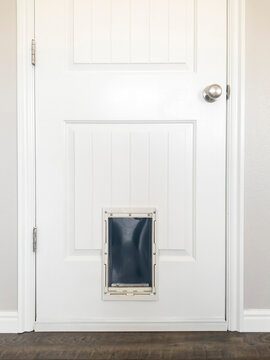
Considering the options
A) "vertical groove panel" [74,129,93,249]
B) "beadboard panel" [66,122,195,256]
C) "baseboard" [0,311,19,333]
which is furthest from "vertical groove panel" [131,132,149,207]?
"baseboard" [0,311,19,333]

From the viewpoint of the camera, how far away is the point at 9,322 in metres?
1.42

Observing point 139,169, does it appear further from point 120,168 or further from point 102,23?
point 102,23

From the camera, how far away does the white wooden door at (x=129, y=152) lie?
1.39 m

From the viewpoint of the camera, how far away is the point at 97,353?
4.11 feet

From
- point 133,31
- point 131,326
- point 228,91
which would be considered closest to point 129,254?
point 131,326

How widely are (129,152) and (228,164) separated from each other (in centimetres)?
39

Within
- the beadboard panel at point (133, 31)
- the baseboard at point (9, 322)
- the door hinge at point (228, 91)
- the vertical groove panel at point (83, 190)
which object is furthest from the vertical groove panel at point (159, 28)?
the baseboard at point (9, 322)

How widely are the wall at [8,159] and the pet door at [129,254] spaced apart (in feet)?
1.22

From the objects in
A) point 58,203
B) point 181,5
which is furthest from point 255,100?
point 58,203

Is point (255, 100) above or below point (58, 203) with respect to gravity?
above

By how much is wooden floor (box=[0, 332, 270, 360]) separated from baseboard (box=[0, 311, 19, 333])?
3 centimetres

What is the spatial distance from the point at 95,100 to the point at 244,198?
2.31 feet

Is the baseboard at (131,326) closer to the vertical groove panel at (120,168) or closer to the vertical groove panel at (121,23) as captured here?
the vertical groove panel at (120,168)

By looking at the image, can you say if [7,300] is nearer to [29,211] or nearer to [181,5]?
[29,211]
